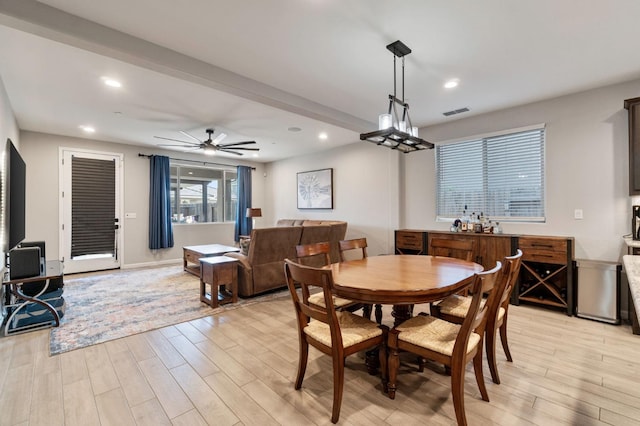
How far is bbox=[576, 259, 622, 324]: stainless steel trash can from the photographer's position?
3223 millimetres

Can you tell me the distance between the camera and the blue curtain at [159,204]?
22.0ft

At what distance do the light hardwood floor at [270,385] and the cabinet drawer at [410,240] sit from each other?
6.40 feet

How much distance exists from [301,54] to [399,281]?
2.28 metres

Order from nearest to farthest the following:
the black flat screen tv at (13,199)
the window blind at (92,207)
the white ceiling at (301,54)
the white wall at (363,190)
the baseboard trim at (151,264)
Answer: the white ceiling at (301,54) → the black flat screen tv at (13,199) → the white wall at (363,190) → the window blind at (92,207) → the baseboard trim at (151,264)

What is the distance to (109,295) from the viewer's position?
4.39 meters

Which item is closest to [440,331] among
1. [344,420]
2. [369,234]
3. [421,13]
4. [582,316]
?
[344,420]

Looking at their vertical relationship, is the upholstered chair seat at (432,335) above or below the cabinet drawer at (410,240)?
below

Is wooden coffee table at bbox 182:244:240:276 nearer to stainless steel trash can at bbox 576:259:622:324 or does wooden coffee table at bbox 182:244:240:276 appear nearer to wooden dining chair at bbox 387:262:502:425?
wooden dining chair at bbox 387:262:502:425

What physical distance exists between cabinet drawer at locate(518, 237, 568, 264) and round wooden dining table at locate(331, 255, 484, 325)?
171cm

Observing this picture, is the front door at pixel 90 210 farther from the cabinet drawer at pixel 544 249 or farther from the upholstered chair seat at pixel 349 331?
the cabinet drawer at pixel 544 249

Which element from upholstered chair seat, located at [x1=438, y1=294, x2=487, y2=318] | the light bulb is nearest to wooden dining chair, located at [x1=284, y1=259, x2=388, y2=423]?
upholstered chair seat, located at [x1=438, y1=294, x2=487, y2=318]

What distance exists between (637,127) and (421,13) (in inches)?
115

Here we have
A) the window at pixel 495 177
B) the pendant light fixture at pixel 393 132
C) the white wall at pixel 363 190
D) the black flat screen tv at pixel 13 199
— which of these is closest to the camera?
the pendant light fixture at pixel 393 132

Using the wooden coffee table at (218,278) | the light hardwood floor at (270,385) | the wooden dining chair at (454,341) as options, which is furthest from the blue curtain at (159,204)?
the wooden dining chair at (454,341)
